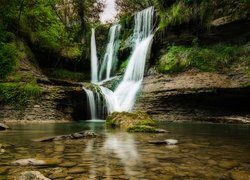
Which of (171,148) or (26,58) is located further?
(26,58)

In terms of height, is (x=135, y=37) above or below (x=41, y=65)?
above

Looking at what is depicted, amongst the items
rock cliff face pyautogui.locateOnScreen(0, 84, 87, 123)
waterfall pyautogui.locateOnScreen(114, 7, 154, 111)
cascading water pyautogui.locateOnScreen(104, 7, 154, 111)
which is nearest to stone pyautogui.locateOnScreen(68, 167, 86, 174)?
rock cliff face pyautogui.locateOnScreen(0, 84, 87, 123)

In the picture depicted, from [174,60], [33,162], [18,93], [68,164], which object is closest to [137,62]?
[174,60]

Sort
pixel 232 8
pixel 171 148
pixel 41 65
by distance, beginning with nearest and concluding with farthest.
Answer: pixel 171 148 < pixel 232 8 < pixel 41 65

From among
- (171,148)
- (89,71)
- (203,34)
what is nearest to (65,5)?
(89,71)

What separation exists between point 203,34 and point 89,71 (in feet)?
32.5

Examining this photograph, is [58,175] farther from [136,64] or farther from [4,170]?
[136,64]

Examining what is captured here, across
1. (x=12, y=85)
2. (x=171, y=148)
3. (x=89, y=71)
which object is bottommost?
(x=171, y=148)

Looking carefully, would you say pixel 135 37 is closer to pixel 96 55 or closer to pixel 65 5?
pixel 96 55

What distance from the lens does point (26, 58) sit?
797 inches

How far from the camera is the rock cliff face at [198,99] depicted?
1677cm

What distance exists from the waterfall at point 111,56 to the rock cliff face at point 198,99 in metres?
6.57

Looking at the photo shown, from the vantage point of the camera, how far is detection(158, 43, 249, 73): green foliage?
18797mm

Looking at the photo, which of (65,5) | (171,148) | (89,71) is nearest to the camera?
(171,148)
